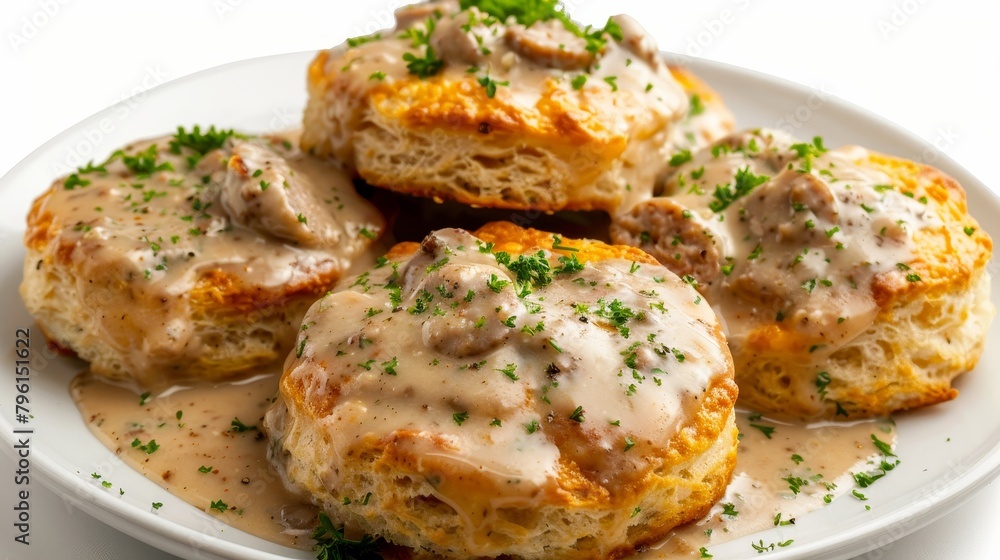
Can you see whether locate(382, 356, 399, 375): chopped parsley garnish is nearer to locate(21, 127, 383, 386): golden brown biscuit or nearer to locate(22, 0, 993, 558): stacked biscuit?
locate(22, 0, 993, 558): stacked biscuit

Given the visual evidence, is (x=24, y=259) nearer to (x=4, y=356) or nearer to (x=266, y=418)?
(x=4, y=356)

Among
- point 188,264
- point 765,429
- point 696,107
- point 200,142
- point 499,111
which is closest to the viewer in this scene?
point 765,429

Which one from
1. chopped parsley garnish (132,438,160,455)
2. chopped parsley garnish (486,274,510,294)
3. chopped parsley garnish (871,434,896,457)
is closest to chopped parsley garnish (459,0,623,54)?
chopped parsley garnish (486,274,510,294)

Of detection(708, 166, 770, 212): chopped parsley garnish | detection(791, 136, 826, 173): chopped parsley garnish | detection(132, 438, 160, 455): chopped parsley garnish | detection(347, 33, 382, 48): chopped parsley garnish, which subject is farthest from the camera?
detection(347, 33, 382, 48): chopped parsley garnish

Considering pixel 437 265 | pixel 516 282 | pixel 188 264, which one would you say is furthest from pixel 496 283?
pixel 188 264

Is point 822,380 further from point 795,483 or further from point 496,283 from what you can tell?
point 496,283

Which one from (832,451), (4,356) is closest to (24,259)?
(4,356)
